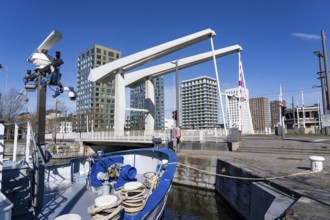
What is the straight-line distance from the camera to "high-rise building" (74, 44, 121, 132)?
312 ft

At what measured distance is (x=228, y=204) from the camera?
901cm

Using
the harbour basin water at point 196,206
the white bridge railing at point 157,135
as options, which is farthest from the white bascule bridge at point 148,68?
the harbour basin water at point 196,206

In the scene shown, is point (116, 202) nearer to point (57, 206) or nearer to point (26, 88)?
point (57, 206)

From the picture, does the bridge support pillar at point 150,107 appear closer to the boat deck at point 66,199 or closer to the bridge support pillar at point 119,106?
the bridge support pillar at point 119,106

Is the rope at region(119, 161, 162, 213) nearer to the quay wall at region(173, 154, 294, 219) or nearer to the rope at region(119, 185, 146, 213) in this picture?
the rope at region(119, 185, 146, 213)

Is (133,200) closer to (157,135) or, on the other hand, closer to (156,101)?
(157,135)

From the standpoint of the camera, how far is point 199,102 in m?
74.1

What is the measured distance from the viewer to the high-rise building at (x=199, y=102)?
73.8 metres

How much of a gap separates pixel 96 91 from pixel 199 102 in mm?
47540

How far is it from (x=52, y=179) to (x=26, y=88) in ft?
11.7

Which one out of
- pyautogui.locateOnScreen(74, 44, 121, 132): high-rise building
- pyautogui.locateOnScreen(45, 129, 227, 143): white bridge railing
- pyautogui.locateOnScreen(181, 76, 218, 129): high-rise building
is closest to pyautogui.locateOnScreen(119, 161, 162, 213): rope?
pyautogui.locateOnScreen(45, 129, 227, 143): white bridge railing

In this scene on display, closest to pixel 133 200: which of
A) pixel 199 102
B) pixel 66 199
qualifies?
pixel 66 199

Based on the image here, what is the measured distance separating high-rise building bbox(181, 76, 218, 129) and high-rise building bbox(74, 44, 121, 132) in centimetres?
3235

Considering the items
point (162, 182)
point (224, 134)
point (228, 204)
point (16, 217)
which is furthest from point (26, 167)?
point (224, 134)
